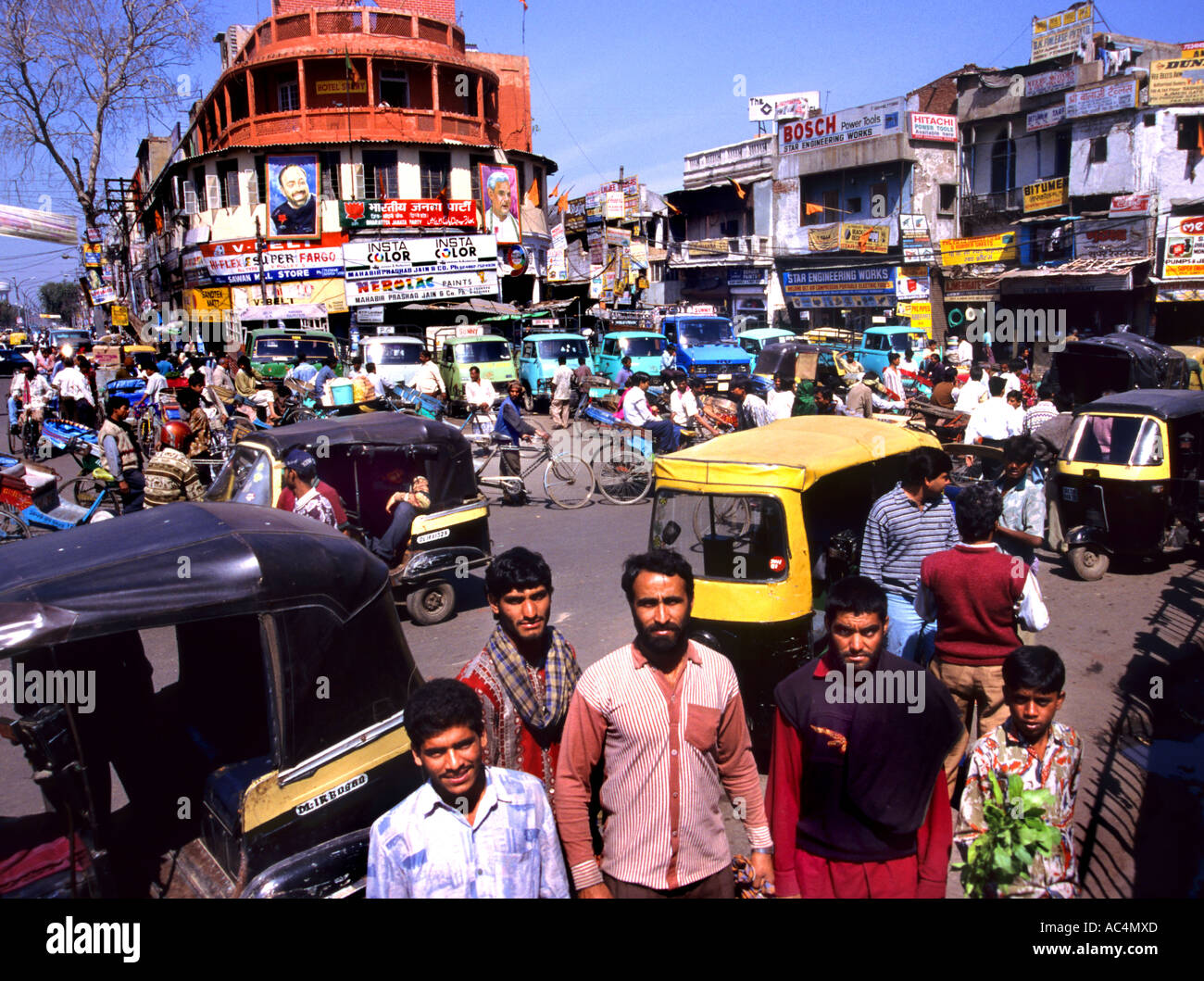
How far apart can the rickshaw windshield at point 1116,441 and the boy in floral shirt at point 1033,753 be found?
6.55 meters

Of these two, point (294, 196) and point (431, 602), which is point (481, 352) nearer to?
point (294, 196)

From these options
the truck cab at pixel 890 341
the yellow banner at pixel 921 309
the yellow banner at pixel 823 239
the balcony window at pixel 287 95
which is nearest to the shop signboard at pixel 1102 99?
the yellow banner at pixel 921 309

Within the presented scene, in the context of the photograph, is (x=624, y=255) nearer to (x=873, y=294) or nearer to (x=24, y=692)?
(x=873, y=294)

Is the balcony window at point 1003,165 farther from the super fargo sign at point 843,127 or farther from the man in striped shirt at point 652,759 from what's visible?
the man in striped shirt at point 652,759

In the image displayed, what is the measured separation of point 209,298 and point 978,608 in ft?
118

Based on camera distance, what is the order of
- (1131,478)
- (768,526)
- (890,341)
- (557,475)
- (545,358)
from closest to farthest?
(768,526), (1131,478), (557,475), (545,358), (890,341)

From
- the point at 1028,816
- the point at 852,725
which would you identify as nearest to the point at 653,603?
the point at 852,725

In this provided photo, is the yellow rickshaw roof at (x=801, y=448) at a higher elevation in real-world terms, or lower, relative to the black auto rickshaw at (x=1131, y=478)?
higher

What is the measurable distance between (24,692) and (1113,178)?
102 feet

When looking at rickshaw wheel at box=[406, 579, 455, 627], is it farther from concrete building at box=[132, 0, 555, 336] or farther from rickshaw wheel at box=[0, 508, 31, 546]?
concrete building at box=[132, 0, 555, 336]

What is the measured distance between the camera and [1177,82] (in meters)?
25.2

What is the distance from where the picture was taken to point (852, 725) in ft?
8.87

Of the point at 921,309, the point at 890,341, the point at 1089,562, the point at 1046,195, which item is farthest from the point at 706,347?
the point at 1089,562

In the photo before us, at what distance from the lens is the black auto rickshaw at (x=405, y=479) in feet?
23.2
